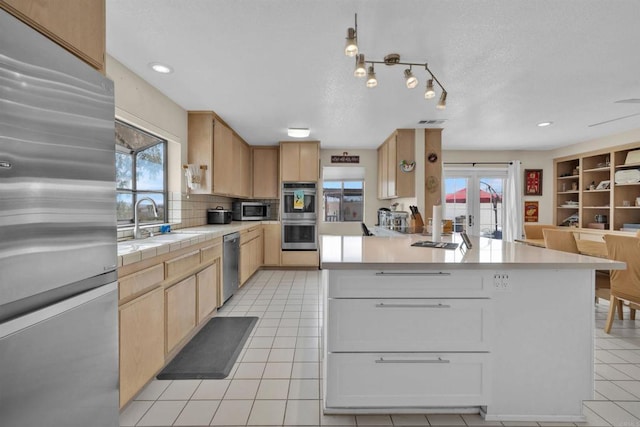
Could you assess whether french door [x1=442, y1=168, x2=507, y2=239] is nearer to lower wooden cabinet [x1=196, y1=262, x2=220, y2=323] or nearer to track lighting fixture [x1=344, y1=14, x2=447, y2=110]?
track lighting fixture [x1=344, y1=14, x2=447, y2=110]

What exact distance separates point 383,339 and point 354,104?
253cm

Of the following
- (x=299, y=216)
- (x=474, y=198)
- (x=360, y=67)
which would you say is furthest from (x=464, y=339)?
(x=474, y=198)

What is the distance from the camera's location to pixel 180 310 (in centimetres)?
225

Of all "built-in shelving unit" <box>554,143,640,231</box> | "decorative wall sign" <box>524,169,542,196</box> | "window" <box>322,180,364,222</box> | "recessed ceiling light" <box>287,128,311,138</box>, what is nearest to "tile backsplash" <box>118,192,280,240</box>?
"recessed ceiling light" <box>287,128,311,138</box>

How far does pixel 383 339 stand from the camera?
5.11 ft

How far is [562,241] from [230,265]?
369 centimetres

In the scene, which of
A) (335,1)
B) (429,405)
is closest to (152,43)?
(335,1)

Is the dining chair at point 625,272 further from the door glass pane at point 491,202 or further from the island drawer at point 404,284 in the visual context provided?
the door glass pane at point 491,202

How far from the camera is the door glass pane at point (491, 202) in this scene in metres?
5.89

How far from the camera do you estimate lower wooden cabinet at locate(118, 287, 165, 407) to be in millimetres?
1563

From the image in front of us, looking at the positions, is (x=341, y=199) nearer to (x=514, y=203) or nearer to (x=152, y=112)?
(x=514, y=203)

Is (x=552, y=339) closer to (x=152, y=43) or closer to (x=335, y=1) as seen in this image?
(x=335, y=1)

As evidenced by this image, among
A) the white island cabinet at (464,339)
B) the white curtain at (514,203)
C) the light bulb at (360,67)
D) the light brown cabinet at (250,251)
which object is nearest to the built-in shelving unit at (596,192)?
the white curtain at (514,203)

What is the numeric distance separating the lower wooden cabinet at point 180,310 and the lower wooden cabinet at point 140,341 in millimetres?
109
